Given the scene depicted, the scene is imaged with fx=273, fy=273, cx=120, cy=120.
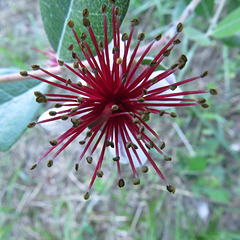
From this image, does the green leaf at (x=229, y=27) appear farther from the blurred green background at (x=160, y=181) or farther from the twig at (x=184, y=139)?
the twig at (x=184, y=139)

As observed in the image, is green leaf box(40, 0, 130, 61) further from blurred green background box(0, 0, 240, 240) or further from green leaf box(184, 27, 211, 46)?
blurred green background box(0, 0, 240, 240)

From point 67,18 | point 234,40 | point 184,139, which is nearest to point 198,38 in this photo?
point 234,40

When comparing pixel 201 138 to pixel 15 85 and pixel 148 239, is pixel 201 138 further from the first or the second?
pixel 15 85

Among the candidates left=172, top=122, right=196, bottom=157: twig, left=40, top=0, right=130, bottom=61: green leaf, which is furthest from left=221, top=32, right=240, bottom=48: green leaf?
left=40, top=0, right=130, bottom=61: green leaf

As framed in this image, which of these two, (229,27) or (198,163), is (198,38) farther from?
(198,163)

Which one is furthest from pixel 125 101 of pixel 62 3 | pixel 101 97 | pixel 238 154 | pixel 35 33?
pixel 35 33

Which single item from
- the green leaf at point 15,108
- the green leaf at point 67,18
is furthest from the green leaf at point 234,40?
the green leaf at point 15,108

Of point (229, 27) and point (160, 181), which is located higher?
point (229, 27)
